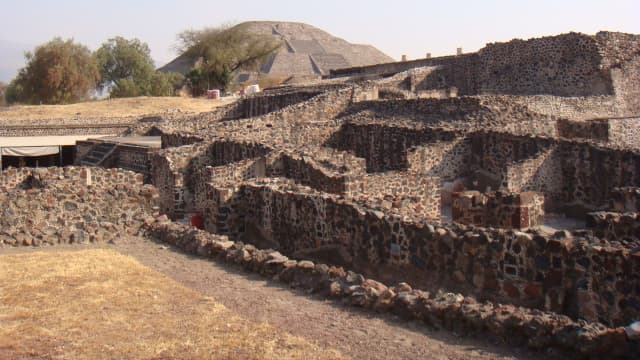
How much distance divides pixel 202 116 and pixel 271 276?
860 inches

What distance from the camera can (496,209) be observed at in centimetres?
1258

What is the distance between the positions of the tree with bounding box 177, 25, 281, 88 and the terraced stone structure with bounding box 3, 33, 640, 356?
25.2m

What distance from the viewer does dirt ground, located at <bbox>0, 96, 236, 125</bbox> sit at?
38.5 metres

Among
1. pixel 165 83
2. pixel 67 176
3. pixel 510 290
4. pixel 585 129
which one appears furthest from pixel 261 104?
pixel 165 83

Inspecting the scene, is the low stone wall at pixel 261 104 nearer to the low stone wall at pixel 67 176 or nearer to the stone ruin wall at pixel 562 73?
the stone ruin wall at pixel 562 73

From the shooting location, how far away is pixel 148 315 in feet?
25.5

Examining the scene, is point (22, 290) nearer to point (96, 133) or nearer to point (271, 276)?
point (271, 276)

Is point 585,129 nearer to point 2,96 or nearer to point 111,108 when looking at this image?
point 111,108

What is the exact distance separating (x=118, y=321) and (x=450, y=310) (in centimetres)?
329

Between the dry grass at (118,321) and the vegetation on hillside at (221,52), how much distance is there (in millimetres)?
46722

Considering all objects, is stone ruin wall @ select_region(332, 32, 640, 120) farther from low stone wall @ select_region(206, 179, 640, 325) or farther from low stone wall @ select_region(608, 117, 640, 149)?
low stone wall @ select_region(206, 179, 640, 325)

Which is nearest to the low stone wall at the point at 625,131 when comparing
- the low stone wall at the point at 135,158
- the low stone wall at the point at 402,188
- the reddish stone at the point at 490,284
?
the low stone wall at the point at 402,188

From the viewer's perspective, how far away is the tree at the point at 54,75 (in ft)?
171

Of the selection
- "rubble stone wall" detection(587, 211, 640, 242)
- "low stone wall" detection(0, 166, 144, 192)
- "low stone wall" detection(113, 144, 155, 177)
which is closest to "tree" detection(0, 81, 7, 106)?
"low stone wall" detection(113, 144, 155, 177)
